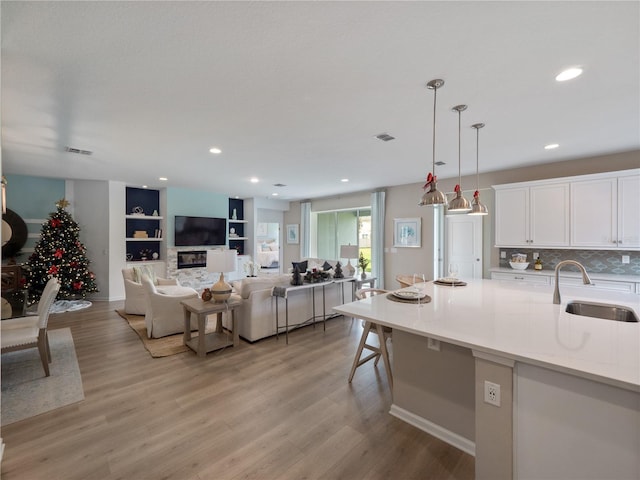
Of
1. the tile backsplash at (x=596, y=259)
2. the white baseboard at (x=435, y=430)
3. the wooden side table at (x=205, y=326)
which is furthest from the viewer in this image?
the tile backsplash at (x=596, y=259)

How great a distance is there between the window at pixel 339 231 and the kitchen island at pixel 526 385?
5.17m

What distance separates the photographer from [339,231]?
827 centimetres

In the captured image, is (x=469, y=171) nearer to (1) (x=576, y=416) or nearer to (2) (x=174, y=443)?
(1) (x=576, y=416)

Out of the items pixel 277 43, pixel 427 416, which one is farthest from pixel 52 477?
pixel 277 43

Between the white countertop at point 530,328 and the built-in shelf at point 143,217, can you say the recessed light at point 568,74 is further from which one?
the built-in shelf at point 143,217

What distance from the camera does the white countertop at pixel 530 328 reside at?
123 centimetres

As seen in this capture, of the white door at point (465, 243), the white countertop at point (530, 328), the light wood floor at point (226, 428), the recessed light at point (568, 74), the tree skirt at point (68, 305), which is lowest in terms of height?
the light wood floor at point (226, 428)

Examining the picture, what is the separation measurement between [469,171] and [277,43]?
15.2 ft

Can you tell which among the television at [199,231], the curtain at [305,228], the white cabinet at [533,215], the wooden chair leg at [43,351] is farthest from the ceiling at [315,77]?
the curtain at [305,228]

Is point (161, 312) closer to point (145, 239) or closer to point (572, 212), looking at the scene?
point (145, 239)

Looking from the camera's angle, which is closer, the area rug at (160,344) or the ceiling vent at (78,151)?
the area rug at (160,344)

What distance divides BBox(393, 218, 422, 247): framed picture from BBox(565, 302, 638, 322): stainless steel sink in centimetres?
398

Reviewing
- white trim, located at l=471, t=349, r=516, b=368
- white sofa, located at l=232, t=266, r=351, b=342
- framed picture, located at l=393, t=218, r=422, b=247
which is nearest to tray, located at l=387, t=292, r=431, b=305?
white trim, located at l=471, t=349, r=516, b=368

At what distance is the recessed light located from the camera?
2041mm
